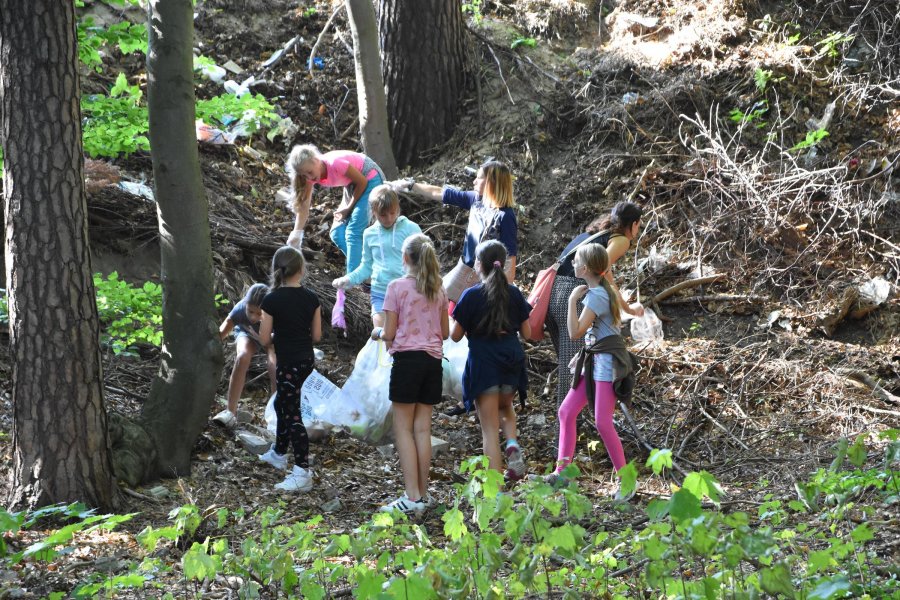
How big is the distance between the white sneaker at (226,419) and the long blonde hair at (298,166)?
1.70 m

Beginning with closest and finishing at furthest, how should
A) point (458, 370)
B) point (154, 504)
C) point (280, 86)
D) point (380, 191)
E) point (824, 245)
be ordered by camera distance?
point (154, 504), point (380, 191), point (458, 370), point (824, 245), point (280, 86)

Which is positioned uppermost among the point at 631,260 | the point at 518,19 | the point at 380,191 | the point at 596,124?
the point at 518,19

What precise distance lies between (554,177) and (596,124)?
828 millimetres

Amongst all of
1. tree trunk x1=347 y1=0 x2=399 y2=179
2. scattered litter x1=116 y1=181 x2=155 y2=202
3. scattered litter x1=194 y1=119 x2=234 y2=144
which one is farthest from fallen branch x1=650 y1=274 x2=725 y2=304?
scattered litter x1=194 y1=119 x2=234 y2=144

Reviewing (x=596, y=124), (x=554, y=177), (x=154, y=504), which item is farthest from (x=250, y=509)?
(x=596, y=124)

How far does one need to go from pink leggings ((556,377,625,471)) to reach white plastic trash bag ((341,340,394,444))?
132cm

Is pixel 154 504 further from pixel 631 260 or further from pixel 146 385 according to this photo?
pixel 631 260

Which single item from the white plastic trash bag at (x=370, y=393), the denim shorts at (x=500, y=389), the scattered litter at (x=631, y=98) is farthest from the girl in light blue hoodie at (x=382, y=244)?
the scattered litter at (x=631, y=98)

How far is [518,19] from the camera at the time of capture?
457 inches

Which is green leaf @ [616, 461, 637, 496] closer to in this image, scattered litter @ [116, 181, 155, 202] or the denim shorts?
the denim shorts

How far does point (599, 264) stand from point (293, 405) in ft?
7.30

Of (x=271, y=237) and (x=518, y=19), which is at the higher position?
(x=518, y=19)

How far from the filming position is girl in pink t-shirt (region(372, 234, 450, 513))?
5.32 m

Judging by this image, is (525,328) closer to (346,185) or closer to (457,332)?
(457,332)
